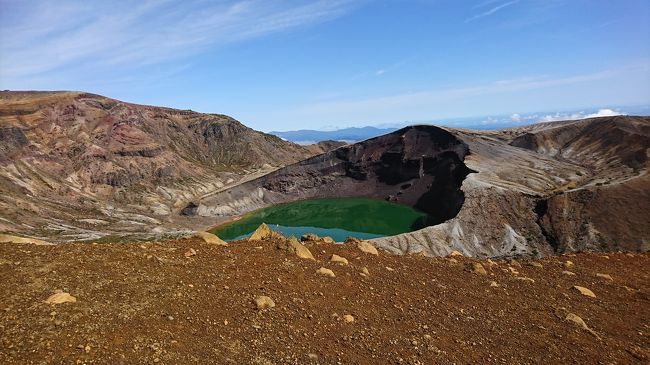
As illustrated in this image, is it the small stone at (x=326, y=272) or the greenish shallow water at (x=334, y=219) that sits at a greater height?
the small stone at (x=326, y=272)

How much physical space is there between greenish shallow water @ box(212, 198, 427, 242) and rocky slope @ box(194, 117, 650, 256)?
16.5 ft

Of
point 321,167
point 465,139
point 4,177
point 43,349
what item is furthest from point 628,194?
point 4,177

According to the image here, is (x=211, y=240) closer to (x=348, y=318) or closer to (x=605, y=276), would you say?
(x=348, y=318)

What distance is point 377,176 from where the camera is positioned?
13650cm

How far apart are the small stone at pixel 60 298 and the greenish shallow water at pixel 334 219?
3115 inches

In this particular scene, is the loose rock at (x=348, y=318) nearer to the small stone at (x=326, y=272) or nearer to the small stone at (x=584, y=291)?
the small stone at (x=326, y=272)

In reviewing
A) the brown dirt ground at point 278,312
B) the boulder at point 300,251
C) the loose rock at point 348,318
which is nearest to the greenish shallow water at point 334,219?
the boulder at point 300,251

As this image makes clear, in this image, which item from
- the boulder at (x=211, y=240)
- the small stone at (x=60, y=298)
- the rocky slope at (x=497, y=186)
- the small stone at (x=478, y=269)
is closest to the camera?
the small stone at (x=60, y=298)

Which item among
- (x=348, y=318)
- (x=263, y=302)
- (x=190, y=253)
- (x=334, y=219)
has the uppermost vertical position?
(x=190, y=253)

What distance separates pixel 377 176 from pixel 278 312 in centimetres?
12590

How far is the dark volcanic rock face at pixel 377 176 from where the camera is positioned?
370 feet

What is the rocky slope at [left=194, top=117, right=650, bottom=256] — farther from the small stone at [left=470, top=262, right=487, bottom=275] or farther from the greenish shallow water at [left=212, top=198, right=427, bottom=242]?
the small stone at [left=470, top=262, right=487, bottom=275]

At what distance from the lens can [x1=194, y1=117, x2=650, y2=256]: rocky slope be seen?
216 feet

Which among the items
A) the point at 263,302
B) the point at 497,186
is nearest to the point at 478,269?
the point at 263,302
